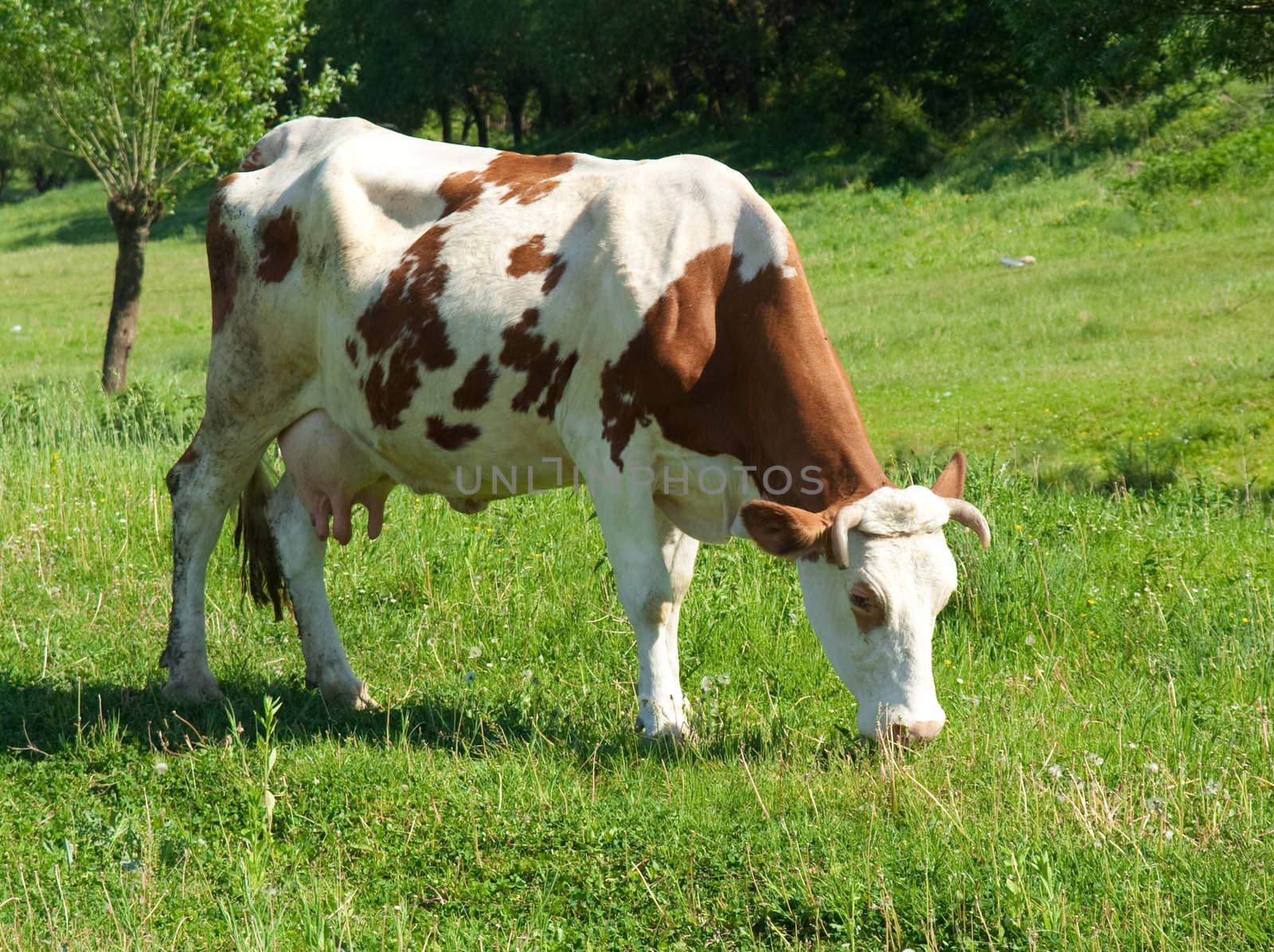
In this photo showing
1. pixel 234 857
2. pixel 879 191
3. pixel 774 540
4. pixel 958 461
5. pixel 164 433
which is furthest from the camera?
pixel 879 191

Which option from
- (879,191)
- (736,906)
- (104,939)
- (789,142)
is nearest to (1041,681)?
(736,906)

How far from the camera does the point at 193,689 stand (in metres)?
6.29

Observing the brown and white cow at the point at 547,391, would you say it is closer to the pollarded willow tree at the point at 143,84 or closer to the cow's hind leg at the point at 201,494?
the cow's hind leg at the point at 201,494

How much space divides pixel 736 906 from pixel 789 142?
3896 centimetres

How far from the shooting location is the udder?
6648mm

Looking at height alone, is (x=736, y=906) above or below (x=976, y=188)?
below

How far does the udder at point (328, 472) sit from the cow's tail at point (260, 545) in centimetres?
34

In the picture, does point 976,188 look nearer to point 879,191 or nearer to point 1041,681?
point 879,191

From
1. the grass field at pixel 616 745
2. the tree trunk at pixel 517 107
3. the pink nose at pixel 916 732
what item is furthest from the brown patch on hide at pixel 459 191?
the tree trunk at pixel 517 107

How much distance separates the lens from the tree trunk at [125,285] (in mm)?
15891

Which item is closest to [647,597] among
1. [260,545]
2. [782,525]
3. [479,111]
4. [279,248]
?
[782,525]

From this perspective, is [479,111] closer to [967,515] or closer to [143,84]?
[143,84]

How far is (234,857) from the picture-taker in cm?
445

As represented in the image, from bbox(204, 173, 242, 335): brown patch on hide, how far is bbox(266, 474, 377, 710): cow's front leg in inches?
35.9
